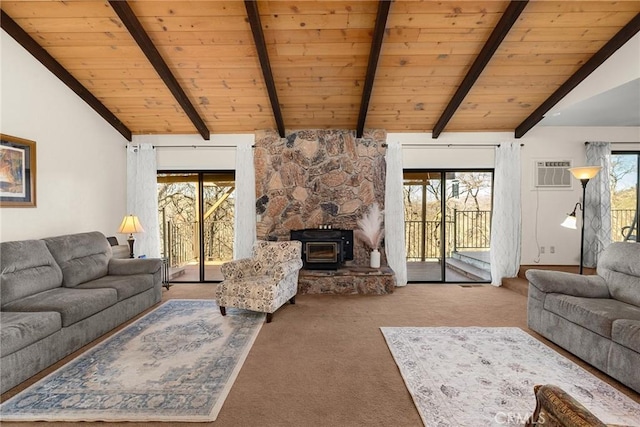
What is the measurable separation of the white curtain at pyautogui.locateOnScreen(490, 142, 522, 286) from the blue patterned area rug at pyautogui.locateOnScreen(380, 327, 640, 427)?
2.03 meters

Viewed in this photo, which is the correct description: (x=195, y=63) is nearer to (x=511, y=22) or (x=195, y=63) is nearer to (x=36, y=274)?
(x=36, y=274)

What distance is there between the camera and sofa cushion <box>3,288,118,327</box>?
8.46 ft

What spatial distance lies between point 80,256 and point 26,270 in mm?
650

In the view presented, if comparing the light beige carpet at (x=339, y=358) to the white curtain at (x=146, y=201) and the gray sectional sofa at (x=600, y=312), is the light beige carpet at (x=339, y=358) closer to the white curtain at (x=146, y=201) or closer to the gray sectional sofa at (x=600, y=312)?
the gray sectional sofa at (x=600, y=312)

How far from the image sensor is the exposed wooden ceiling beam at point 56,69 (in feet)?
10.6

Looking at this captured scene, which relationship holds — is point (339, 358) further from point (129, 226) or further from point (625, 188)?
point (625, 188)

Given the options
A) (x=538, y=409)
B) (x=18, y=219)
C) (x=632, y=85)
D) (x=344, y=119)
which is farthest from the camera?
(x=344, y=119)

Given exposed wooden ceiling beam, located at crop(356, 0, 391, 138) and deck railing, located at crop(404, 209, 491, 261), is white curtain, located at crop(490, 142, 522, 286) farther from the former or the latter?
exposed wooden ceiling beam, located at crop(356, 0, 391, 138)

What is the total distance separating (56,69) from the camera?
374 cm

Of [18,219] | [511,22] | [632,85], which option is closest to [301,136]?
[511,22]

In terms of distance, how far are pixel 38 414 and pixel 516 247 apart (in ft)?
18.6

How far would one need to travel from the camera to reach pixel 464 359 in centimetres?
252

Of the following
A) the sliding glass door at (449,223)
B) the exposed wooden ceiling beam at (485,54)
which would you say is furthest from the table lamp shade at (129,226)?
the exposed wooden ceiling beam at (485,54)

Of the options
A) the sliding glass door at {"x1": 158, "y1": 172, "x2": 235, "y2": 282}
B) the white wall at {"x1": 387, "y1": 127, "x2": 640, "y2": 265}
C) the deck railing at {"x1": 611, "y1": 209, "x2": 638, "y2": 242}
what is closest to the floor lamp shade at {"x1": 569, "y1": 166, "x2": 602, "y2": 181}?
the white wall at {"x1": 387, "y1": 127, "x2": 640, "y2": 265}
